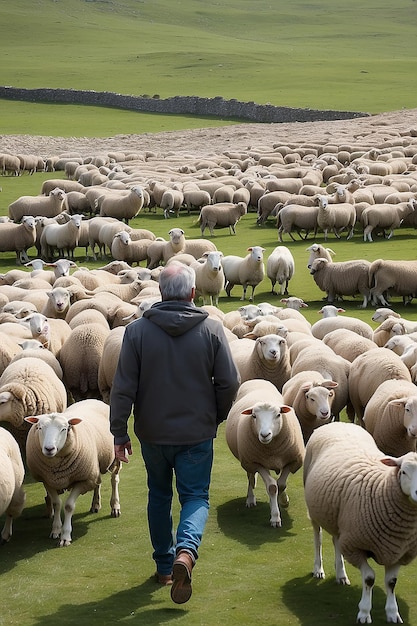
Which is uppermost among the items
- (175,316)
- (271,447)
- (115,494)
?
(175,316)

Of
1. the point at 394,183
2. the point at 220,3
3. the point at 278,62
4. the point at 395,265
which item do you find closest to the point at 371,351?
the point at 395,265

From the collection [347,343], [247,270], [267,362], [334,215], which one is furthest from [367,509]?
[334,215]

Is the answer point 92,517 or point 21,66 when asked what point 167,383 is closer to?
point 92,517

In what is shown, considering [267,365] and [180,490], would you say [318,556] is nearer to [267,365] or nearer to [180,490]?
[180,490]

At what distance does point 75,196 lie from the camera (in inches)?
1183

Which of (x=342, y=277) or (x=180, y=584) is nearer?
(x=180, y=584)

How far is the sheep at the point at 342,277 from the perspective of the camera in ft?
59.9

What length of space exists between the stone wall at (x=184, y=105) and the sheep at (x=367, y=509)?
166ft

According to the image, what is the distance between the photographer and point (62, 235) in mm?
23891

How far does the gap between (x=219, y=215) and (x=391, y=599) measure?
20520 mm

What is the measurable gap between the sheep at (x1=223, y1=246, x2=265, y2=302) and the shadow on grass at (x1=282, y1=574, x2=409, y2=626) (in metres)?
12.1

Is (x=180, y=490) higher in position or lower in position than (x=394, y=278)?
higher

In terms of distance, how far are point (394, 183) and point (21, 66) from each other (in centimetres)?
6861

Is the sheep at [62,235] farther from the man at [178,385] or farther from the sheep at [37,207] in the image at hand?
the man at [178,385]
